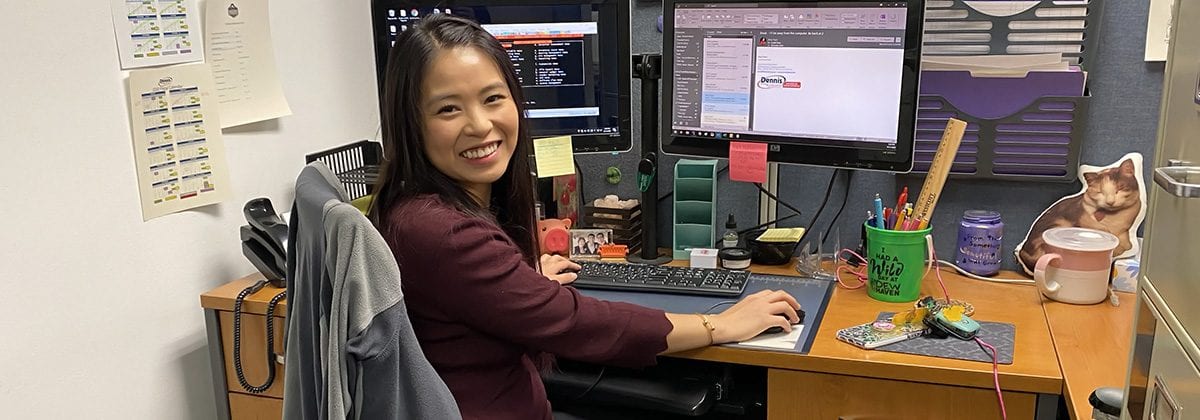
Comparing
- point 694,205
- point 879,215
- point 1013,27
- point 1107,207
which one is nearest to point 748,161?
point 694,205

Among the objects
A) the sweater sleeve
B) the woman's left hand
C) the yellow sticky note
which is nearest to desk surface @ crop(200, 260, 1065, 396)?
the sweater sleeve

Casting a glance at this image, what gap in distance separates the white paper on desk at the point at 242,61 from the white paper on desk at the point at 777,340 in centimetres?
102

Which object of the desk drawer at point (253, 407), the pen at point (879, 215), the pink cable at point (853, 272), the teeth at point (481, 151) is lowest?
the desk drawer at point (253, 407)

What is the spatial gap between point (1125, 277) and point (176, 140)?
5.27 feet

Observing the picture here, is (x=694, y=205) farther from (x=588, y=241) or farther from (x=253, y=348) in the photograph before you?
(x=253, y=348)

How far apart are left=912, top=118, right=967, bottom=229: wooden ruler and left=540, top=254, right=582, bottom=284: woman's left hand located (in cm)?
59

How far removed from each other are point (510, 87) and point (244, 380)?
0.75 m

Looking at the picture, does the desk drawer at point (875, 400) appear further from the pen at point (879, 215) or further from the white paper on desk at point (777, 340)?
the pen at point (879, 215)

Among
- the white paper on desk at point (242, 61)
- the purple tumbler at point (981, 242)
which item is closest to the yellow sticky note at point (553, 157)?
the white paper on desk at point (242, 61)

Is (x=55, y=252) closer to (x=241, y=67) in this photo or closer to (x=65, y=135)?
(x=65, y=135)


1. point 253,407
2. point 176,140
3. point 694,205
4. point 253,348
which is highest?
point 176,140

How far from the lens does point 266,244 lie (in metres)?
1.65

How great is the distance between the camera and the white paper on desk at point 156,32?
1.52 m

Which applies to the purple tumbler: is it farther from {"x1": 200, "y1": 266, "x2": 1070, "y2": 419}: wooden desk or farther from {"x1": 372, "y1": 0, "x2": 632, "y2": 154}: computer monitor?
{"x1": 372, "y1": 0, "x2": 632, "y2": 154}: computer monitor
